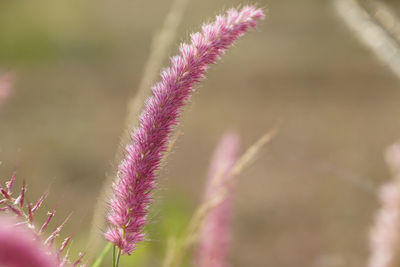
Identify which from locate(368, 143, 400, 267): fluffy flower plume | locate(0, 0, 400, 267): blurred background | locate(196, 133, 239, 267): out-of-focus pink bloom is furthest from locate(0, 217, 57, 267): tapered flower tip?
locate(0, 0, 400, 267): blurred background

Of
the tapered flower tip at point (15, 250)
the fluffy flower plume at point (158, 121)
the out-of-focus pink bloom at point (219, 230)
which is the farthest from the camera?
the out-of-focus pink bloom at point (219, 230)

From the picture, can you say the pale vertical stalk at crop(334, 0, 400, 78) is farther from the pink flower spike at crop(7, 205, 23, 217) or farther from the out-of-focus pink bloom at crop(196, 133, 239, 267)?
the pink flower spike at crop(7, 205, 23, 217)

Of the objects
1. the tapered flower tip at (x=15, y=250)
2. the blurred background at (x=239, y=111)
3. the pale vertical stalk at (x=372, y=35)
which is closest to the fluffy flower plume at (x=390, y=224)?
the pale vertical stalk at (x=372, y=35)

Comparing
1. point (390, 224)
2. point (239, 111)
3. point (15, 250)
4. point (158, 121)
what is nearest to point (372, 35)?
point (390, 224)

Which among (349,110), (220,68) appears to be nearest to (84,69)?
(220,68)

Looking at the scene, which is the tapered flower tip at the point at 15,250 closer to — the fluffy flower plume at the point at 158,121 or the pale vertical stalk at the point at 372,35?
the fluffy flower plume at the point at 158,121

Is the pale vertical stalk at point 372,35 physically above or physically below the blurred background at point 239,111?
above

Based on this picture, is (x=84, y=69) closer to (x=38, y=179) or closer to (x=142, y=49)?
(x=142, y=49)
